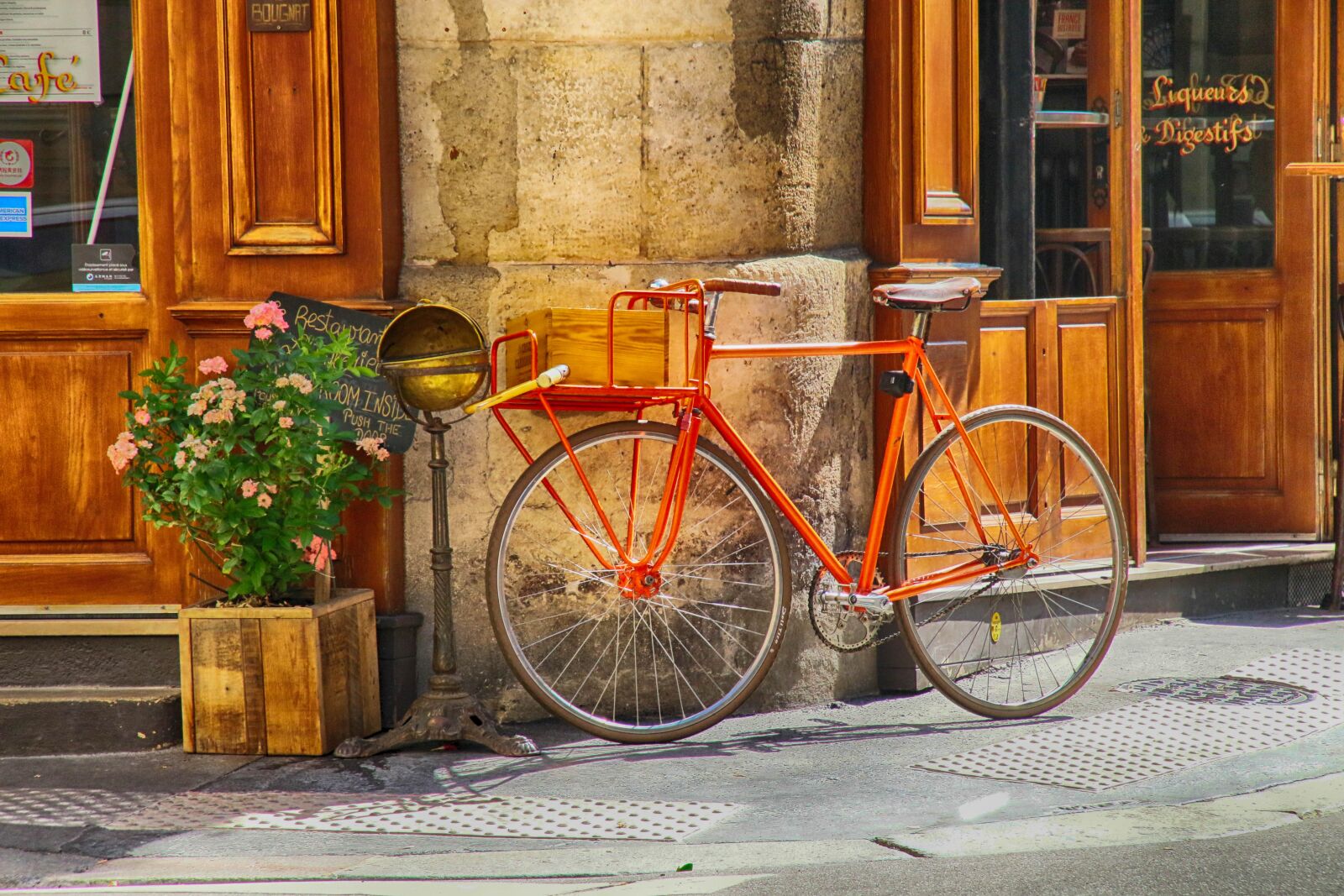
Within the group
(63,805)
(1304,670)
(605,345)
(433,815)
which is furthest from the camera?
(1304,670)

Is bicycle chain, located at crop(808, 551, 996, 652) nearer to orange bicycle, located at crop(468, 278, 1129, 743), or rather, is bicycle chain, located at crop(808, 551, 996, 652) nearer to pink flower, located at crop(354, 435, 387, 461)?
orange bicycle, located at crop(468, 278, 1129, 743)

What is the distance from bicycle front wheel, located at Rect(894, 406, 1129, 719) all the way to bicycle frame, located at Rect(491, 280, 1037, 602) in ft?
0.20

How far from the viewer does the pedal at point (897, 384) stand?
203 inches

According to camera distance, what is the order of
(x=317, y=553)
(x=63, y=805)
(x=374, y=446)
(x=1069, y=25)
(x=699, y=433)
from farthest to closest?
(x=1069, y=25) < (x=699, y=433) < (x=374, y=446) < (x=317, y=553) < (x=63, y=805)

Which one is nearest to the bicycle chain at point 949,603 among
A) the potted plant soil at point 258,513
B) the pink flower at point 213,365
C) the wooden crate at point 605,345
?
the wooden crate at point 605,345

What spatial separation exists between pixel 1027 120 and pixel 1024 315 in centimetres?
75

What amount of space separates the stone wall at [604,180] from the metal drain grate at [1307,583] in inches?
104

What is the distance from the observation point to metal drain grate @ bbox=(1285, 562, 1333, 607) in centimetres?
694

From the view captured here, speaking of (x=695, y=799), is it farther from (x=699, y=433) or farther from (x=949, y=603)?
(x=949, y=603)

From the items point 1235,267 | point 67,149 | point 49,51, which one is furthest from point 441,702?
point 1235,267

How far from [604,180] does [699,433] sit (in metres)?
0.91

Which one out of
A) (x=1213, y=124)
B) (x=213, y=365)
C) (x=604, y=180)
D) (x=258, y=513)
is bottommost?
(x=258, y=513)

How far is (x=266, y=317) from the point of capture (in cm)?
495

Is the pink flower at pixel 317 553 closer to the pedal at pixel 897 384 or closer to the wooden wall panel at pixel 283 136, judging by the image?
the wooden wall panel at pixel 283 136
